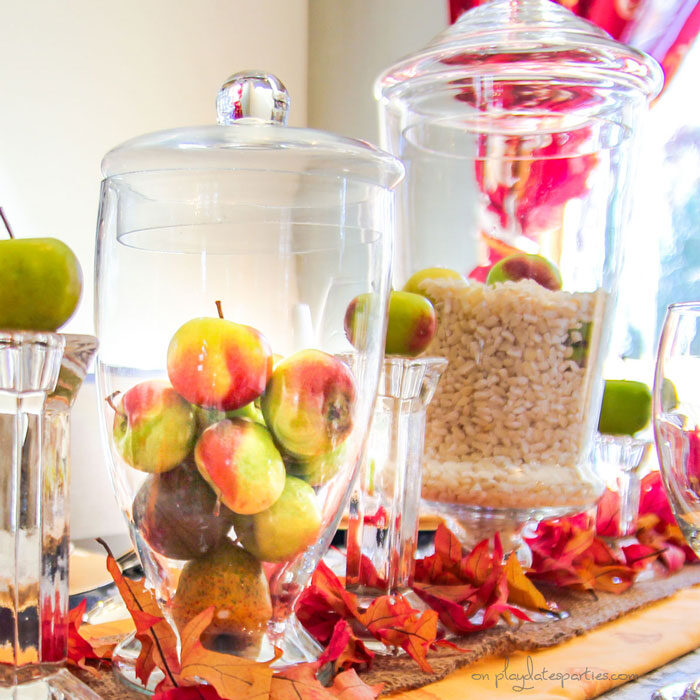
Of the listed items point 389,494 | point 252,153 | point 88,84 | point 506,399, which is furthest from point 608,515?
point 88,84

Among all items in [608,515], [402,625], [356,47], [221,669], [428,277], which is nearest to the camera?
[221,669]

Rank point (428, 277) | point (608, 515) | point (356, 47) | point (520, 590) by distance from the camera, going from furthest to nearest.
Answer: point (356, 47) → point (608, 515) → point (428, 277) → point (520, 590)

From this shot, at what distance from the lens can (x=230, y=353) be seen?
417mm

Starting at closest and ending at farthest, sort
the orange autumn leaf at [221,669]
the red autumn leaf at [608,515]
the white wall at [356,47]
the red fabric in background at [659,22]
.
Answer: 1. the orange autumn leaf at [221,669]
2. the red autumn leaf at [608,515]
3. the red fabric in background at [659,22]
4. the white wall at [356,47]

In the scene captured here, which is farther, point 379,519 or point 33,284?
point 379,519

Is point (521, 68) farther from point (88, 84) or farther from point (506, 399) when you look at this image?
Answer: point (88, 84)

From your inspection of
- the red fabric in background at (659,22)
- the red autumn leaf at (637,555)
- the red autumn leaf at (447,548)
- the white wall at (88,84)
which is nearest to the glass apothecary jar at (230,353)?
the red autumn leaf at (447,548)

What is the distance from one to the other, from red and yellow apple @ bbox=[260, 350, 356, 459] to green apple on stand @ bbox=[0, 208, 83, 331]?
12 cm

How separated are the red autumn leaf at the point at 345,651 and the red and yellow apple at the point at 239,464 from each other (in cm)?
11

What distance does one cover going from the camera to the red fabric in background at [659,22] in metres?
1.61

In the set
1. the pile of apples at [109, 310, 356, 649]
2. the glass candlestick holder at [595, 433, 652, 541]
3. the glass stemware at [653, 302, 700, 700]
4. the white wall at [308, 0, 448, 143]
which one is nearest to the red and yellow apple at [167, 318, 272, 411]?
the pile of apples at [109, 310, 356, 649]

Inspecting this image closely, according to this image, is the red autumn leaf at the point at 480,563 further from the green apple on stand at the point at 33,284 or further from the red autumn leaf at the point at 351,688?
the green apple on stand at the point at 33,284

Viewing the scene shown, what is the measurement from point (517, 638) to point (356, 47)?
94.9 inches

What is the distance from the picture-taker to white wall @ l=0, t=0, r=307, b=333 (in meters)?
2.18
